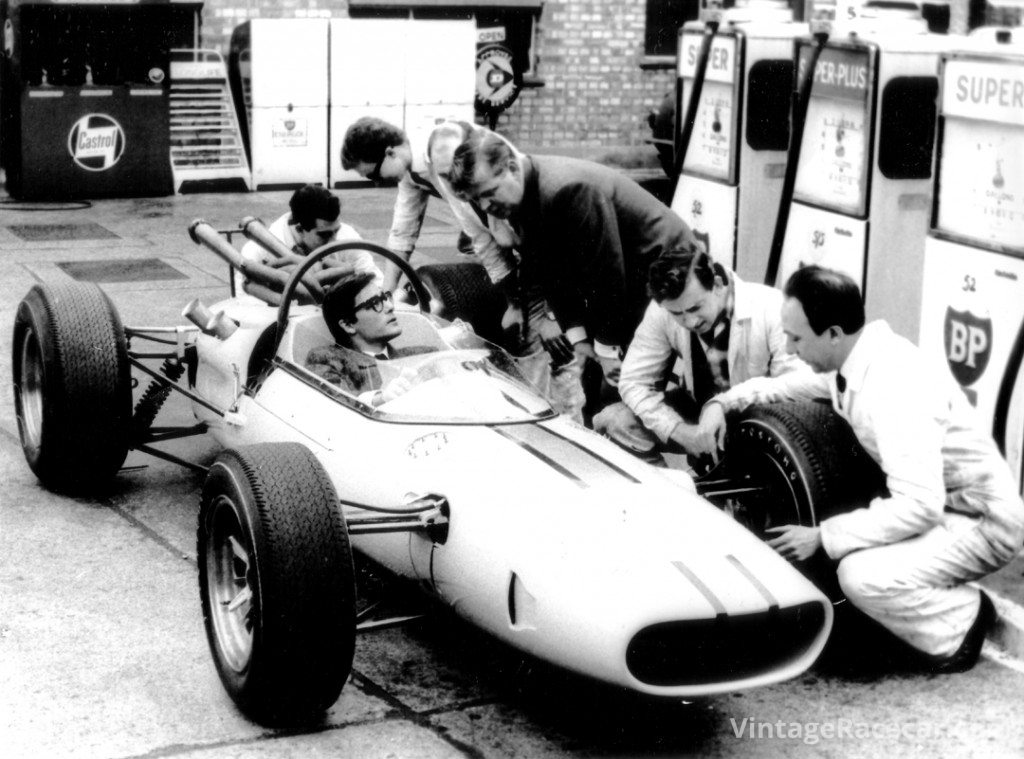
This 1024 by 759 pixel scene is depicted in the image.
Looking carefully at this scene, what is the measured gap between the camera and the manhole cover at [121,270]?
11109mm

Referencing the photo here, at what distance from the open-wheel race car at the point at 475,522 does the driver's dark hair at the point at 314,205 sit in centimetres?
92

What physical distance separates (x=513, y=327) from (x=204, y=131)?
316 inches

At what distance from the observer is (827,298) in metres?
5.10

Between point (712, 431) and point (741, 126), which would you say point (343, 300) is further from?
point (741, 126)

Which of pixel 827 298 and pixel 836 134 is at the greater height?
pixel 836 134

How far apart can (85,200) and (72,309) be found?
776cm

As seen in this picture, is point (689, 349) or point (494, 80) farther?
point (494, 80)

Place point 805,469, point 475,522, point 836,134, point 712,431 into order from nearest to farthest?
point 475,522
point 805,469
point 712,431
point 836,134

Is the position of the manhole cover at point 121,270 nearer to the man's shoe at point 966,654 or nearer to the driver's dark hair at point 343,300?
the driver's dark hair at point 343,300

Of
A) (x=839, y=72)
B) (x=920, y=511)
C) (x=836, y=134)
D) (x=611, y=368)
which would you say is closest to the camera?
(x=920, y=511)

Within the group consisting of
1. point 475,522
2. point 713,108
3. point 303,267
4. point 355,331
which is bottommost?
point 475,522

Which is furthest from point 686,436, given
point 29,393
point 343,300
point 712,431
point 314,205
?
point 29,393

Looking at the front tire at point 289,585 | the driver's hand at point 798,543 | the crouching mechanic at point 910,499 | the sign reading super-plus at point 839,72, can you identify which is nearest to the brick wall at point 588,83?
the sign reading super-plus at point 839,72

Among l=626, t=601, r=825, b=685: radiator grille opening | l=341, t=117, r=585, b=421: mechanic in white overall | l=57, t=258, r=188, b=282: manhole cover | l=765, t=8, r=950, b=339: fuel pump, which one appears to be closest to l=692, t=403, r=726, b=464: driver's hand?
l=341, t=117, r=585, b=421: mechanic in white overall
